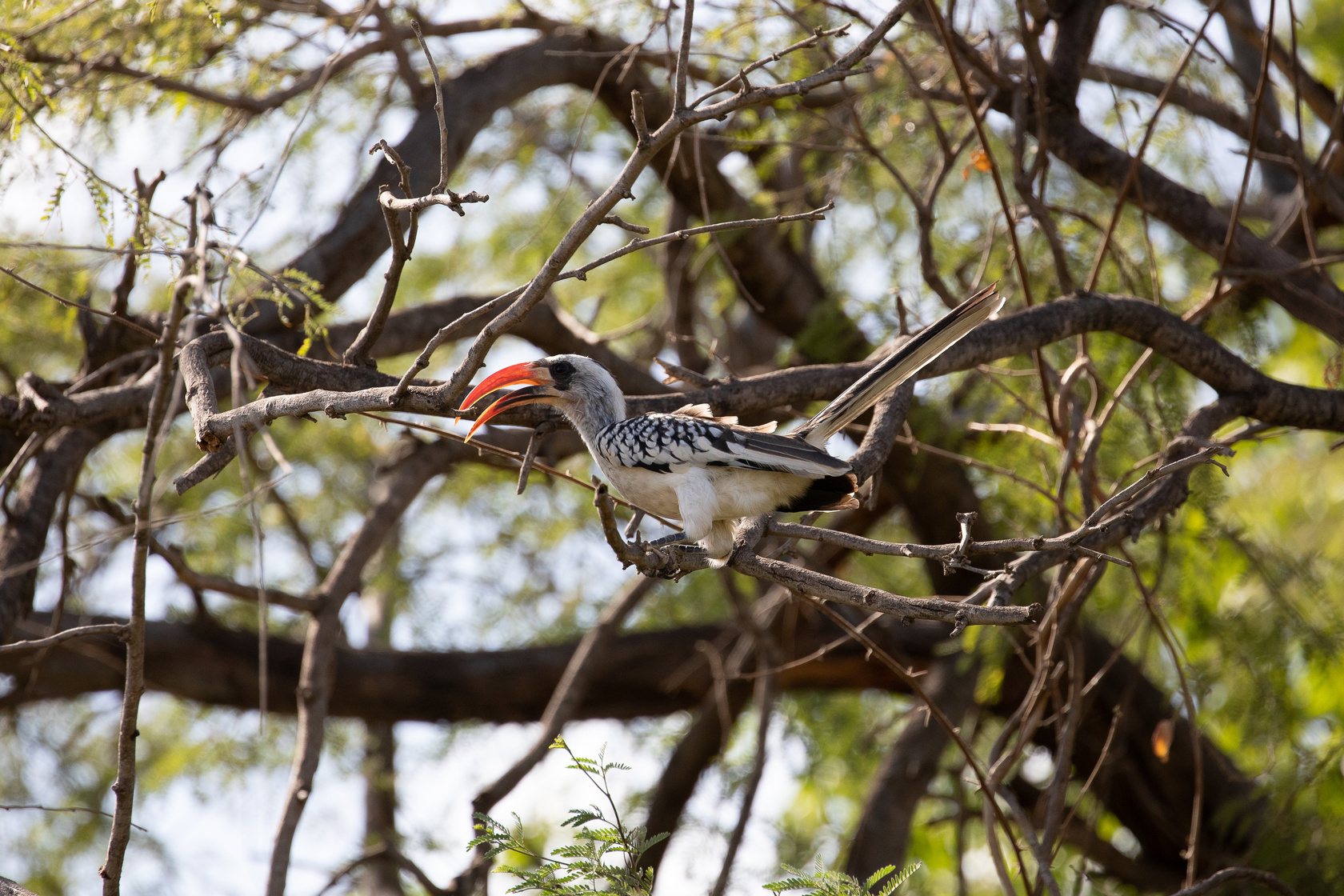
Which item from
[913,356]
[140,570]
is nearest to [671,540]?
[913,356]

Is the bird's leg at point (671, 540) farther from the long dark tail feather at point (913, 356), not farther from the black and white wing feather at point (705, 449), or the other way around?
the long dark tail feather at point (913, 356)

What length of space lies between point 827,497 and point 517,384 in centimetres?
84

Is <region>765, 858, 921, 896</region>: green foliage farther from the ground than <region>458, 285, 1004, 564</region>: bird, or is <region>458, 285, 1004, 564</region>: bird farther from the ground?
<region>458, 285, 1004, 564</region>: bird

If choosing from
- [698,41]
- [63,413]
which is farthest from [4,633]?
[698,41]

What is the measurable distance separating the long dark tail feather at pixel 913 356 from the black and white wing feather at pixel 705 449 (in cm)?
13

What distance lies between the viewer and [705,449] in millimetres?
2549

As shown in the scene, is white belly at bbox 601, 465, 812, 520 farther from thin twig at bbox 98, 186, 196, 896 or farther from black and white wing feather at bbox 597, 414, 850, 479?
thin twig at bbox 98, 186, 196, 896

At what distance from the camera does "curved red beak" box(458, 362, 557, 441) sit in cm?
260

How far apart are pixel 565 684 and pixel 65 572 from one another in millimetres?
2147

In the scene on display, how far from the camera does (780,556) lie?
2611mm

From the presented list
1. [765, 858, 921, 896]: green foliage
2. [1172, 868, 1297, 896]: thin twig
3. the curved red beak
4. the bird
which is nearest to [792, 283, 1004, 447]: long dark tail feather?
the bird

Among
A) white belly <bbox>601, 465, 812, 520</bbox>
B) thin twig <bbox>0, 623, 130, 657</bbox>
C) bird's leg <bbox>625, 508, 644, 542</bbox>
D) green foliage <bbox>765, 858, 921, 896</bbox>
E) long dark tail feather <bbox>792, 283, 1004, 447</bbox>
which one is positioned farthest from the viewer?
bird's leg <bbox>625, 508, 644, 542</bbox>

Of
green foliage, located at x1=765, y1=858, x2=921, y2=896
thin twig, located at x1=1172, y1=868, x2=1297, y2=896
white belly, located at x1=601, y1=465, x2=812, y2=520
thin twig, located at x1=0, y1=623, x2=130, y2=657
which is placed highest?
white belly, located at x1=601, y1=465, x2=812, y2=520

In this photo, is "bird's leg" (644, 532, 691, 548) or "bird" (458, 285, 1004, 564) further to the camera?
"bird's leg" (644, 532, 691, 548)
